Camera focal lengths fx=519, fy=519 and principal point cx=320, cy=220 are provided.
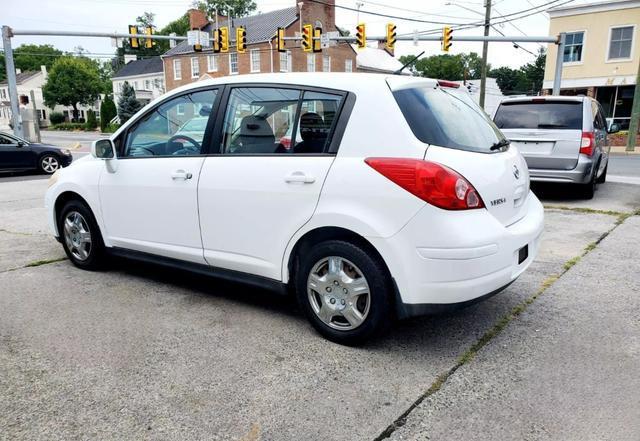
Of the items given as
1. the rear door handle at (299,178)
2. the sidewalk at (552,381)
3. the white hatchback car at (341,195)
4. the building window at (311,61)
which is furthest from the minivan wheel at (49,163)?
the building window at (311,61)

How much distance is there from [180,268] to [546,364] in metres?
2.76

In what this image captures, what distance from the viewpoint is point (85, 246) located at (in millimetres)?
4977

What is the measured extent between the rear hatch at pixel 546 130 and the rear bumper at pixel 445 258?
5.63m

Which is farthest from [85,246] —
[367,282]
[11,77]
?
[11,77]

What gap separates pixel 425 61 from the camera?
292ft

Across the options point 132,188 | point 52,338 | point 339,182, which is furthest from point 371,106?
point 52,338

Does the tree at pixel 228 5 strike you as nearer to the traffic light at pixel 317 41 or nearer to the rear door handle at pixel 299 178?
the traffic light at pixel 317 41

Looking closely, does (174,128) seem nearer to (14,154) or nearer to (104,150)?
(104,150)

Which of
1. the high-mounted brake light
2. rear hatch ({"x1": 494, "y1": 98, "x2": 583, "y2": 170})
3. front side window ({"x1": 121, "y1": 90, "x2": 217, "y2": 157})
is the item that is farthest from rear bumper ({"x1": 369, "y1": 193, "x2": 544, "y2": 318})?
rear hatch ({"x1": 494, "y1": 98, "x2": 583, "y2": 170})

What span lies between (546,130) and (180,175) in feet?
20.7

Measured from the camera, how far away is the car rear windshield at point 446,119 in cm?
316

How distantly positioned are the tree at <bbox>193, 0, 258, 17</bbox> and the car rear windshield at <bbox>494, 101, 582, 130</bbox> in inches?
2655

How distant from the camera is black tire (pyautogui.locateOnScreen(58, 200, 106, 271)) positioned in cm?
486

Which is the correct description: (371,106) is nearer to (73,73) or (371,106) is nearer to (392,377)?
(392,377)
